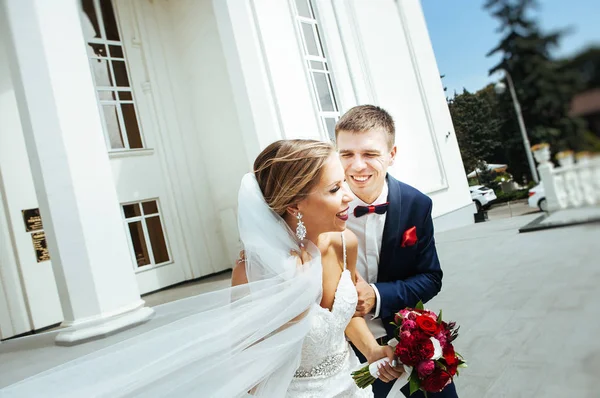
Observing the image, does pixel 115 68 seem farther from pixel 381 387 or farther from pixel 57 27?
pixel 381 387

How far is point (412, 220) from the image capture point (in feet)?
3.13

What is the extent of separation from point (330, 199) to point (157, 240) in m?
6.20

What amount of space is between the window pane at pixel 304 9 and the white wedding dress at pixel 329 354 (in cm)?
63

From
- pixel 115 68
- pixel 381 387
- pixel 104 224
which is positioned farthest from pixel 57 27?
pixel 381 387

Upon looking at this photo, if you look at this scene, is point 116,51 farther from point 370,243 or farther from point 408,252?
point 408,252

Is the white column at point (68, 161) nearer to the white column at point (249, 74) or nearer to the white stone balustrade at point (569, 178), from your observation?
the white column at point (249, 74)

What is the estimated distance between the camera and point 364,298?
0.96 m

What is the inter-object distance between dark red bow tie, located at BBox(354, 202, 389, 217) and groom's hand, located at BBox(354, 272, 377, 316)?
0.63 feet

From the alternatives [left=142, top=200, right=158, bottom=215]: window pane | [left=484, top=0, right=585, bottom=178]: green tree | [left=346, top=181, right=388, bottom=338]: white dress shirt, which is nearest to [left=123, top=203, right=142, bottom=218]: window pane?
[left=142, top=200, right=158, bottom=215]: window pane

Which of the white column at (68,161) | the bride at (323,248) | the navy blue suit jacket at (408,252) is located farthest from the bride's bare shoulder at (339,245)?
the white column at (68,161)

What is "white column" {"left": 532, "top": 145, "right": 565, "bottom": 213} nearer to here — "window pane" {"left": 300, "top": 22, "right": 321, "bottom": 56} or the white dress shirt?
the white dress shirt

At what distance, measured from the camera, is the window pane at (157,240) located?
6352 mm

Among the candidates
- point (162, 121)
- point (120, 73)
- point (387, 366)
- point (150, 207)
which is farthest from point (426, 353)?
point (120, 73)

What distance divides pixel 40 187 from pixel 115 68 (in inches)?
155
